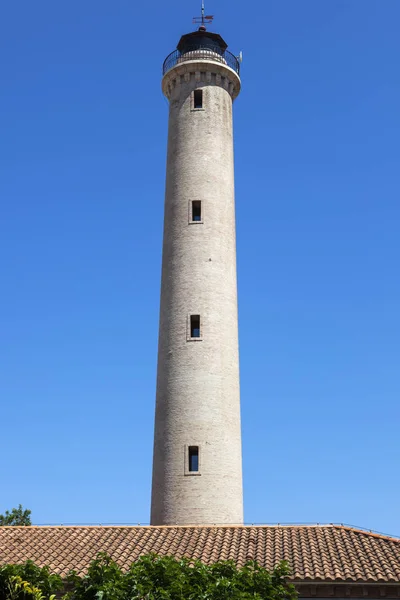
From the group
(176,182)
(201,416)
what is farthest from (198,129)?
(201,416)

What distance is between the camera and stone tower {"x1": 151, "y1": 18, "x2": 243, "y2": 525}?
31.9 m

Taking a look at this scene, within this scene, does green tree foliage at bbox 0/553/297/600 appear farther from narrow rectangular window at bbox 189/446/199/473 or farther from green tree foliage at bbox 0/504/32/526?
green tree foliage at bbox 0/504/32/526

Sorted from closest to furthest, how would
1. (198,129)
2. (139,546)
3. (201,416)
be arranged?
1. (139,546)
2. (201,416)
3. (198,129)

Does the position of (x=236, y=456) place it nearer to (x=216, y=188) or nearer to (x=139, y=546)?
(x=139, y=546)

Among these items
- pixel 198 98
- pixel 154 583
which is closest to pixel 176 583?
pixel 154 583

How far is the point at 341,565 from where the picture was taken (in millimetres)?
24422

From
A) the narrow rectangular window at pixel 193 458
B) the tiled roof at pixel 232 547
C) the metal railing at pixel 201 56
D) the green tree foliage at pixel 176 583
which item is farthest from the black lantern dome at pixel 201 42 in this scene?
the green tree foliage at pixel 176 583

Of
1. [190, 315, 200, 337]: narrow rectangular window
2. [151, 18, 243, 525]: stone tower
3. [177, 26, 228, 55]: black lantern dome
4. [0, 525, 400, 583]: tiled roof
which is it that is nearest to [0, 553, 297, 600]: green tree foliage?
[0, 525, 400, 583]: tiled roof

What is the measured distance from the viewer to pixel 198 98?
37906 mm

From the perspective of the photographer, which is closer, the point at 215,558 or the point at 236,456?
the point at 215,558

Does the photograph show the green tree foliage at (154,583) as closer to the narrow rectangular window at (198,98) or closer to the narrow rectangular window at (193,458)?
the narrow rectangular window at (193,458)

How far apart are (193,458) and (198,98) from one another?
54.4 feet

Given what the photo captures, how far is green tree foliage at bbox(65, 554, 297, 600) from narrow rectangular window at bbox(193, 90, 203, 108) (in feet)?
76.4

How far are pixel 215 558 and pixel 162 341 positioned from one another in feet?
37.2
